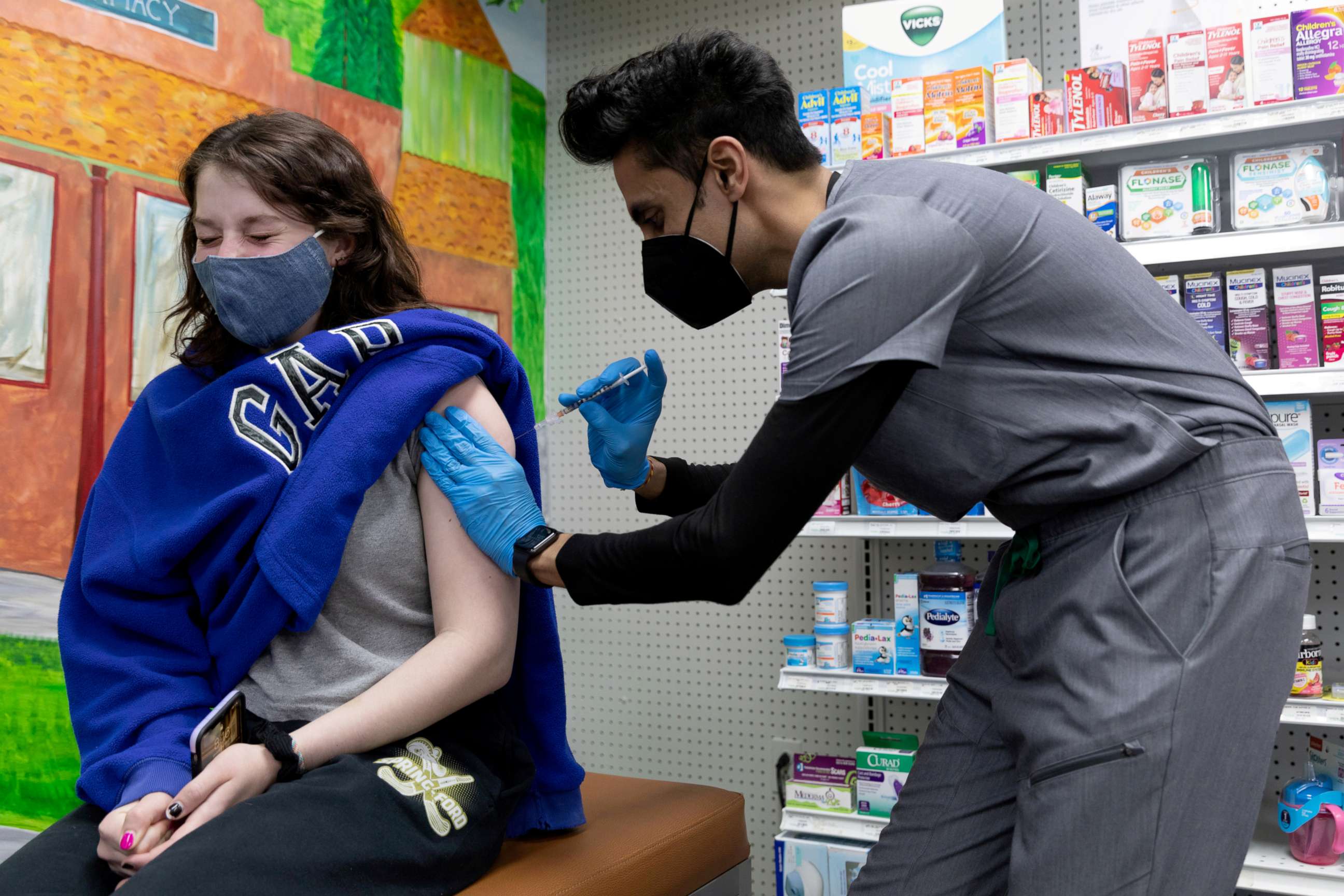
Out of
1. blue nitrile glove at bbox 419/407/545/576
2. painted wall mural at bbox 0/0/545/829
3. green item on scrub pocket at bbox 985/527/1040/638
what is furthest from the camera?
painted wall mural at bbox 0/0/545/829

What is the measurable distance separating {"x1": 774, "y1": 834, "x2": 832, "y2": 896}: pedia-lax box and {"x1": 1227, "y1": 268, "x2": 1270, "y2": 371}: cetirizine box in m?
1.67

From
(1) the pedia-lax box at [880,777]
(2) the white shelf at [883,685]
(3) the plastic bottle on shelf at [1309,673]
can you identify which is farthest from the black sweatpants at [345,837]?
(3) the plastic bottle on shelf at [1309,673]

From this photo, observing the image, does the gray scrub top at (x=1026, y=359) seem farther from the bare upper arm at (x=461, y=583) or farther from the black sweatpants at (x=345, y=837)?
the black sweatpants at (x=345, y=837)

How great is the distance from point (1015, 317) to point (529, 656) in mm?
963

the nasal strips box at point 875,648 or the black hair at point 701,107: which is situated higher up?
the black hair at point 701,107

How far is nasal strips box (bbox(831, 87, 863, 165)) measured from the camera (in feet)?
9.10

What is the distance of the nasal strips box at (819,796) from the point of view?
9.05 feet

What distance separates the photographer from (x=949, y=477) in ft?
4.38

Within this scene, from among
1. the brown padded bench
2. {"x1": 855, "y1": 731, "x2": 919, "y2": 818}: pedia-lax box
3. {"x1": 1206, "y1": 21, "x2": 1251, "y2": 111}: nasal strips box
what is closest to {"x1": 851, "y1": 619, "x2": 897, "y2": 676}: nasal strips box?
{"x1": 855, "y1": 731, "x2": 919, "y2": 818}: pedia-lax box

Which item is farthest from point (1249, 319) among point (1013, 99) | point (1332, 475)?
point (1013, 99)

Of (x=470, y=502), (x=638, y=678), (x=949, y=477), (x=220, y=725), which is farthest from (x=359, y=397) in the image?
(x=638, y=678)

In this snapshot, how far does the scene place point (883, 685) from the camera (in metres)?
2.68

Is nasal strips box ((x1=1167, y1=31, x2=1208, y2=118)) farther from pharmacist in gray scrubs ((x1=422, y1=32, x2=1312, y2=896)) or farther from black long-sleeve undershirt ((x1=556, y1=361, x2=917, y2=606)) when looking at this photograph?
black long-sleeve undershirt ((x1=556, y1=361, x2=917, y2=606))

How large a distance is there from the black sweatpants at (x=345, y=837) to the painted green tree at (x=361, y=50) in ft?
7.13
